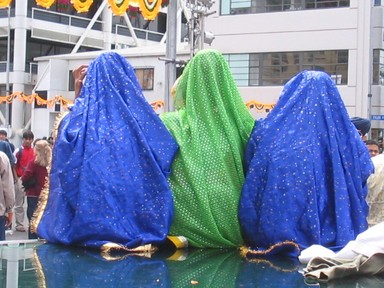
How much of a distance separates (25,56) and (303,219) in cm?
3422

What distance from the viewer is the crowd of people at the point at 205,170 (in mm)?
3219

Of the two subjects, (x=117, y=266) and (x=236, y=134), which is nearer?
(x=117, y=266)

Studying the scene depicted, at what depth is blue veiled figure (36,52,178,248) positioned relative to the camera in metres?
3.22

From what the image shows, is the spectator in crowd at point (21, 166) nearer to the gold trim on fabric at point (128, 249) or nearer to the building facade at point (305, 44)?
the gold trim on fabric at point (128, 249)

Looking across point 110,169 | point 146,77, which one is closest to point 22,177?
→ point 110,169

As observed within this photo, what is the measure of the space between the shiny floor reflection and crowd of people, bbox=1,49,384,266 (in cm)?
13

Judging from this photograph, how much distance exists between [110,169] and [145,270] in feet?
1.94

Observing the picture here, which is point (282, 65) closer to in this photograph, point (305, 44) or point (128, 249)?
point (305, 44)

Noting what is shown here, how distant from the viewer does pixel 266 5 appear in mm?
26047

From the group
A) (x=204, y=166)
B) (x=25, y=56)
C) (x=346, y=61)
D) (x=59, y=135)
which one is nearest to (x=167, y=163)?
(x=204, y=166)

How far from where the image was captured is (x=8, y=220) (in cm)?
732

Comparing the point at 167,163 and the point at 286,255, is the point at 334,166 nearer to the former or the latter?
the point at 286,255

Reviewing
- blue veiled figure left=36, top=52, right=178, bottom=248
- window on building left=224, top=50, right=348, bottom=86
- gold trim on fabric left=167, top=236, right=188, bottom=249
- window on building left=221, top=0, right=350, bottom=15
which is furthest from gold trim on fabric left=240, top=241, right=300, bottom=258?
window on building left=221, top=0, right=350, bottom=15

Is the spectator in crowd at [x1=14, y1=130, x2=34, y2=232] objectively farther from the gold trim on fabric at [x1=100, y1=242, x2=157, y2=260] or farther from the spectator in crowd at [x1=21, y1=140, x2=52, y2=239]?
the gold trim on fabric at [x1=100, y1=242, x2=157, y2=260]
